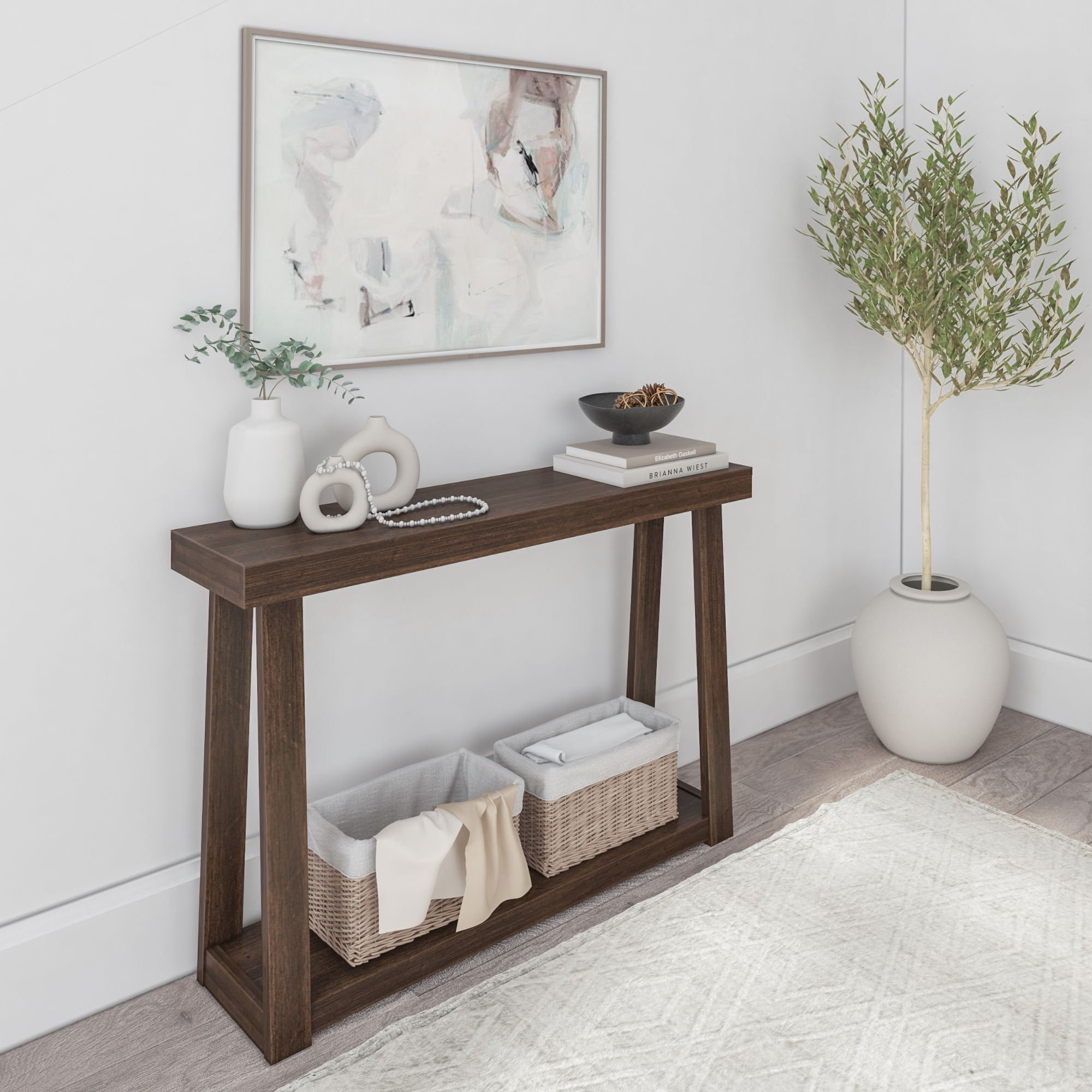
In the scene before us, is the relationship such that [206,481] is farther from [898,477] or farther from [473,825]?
[898,477]

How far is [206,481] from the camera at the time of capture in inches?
73.2

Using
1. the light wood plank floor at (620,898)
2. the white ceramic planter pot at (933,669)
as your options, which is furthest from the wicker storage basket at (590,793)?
the white ceramic planter pot at (933,669)

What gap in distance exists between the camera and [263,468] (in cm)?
172

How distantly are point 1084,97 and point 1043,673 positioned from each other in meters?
1.49

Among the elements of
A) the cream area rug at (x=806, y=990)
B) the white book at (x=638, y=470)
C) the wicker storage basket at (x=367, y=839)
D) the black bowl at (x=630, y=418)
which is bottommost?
the cream area rug at (x=806, y=990)

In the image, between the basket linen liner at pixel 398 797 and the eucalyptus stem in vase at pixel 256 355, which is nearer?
the eucalyptus stem in vase at pixel 256 355

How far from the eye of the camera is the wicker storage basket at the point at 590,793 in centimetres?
210

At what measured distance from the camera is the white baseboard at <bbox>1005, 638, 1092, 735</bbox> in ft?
9.71

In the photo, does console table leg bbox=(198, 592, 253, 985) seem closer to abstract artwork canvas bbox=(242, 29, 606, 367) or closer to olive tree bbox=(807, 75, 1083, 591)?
abstract artwork canvas bbox=(242, 29, 606, 367)

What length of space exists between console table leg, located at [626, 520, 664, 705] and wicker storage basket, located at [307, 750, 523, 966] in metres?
0.50

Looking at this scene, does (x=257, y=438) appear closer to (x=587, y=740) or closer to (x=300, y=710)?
(x=300, y=710)

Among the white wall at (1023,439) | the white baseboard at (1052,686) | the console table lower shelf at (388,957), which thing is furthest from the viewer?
the white baseboard at (1052,686)

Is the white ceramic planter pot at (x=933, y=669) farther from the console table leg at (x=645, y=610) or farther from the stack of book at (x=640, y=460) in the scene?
the stack of book at (x=640, y=460)

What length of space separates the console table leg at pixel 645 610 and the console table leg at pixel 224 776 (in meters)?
0.92
